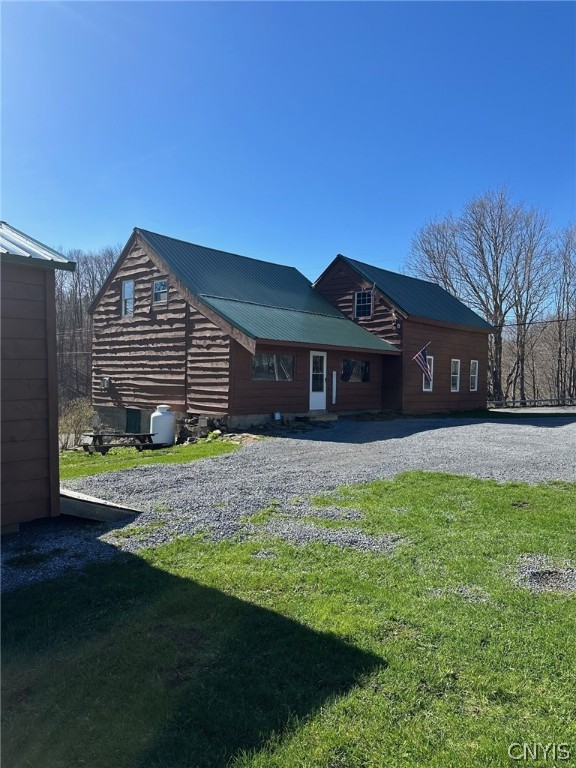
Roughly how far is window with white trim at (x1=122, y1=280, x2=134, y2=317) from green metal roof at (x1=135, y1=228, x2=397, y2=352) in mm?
1896

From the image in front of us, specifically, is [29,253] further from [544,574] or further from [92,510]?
[544,574]

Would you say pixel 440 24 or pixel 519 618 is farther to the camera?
pixel 440 24

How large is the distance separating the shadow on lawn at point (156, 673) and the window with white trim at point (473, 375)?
22909mm

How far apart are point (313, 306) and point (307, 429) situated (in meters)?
7.36

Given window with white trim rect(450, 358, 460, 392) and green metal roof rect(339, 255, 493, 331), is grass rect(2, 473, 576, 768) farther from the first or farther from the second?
window with white trim rect(450, 358, 460, 392)

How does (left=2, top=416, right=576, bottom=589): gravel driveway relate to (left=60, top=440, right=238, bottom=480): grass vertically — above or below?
above

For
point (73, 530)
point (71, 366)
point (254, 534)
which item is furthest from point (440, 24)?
point (71, 366)

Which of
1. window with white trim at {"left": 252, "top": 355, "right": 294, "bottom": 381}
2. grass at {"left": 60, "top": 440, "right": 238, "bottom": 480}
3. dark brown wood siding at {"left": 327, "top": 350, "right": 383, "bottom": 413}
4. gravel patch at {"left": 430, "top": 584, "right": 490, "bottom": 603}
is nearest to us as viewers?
gravel patch at {"left": 430, "top": 584, "right": 490, "bottom": 603}

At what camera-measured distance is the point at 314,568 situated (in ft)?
14.2

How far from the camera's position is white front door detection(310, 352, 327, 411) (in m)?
17.1

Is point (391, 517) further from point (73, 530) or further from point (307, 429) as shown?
point (307, 429)

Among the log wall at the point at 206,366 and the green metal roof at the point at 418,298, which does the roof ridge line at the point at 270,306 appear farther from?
the green metal roof at the point at 418,298

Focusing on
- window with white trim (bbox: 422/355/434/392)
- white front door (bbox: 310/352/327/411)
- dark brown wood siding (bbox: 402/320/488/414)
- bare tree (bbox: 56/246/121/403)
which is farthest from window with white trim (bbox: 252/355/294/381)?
bare tree (bbox: 56/246/121/403)

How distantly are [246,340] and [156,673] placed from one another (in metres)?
11.5
